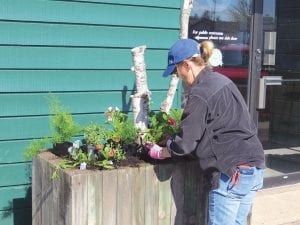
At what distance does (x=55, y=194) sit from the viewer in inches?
125

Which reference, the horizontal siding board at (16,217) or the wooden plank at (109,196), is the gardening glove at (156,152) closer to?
the wooden plank at (109,196)

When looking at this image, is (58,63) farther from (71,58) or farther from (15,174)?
(15,174)

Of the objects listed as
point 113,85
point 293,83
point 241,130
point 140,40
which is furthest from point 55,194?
point 293,83

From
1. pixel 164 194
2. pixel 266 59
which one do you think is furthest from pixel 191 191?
pixel 266 59

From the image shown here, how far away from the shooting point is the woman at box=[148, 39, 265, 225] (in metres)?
2.97

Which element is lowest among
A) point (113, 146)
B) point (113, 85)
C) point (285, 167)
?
point (285, 167)

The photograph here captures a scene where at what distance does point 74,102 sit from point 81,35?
0.52 metres

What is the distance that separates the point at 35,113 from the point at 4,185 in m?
0.58

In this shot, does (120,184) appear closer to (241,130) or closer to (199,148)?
(199,148)

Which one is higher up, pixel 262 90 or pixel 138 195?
pixel 262 90

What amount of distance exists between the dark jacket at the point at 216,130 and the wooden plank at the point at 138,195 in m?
0.26

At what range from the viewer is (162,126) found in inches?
143

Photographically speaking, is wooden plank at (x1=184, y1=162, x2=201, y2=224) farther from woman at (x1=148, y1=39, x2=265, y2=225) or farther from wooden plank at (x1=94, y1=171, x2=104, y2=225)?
wooden plank at (x1=94, y1=171, x2=104, y2=225)

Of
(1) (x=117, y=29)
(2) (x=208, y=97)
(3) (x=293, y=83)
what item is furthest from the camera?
(3) (x=293, y=83)
